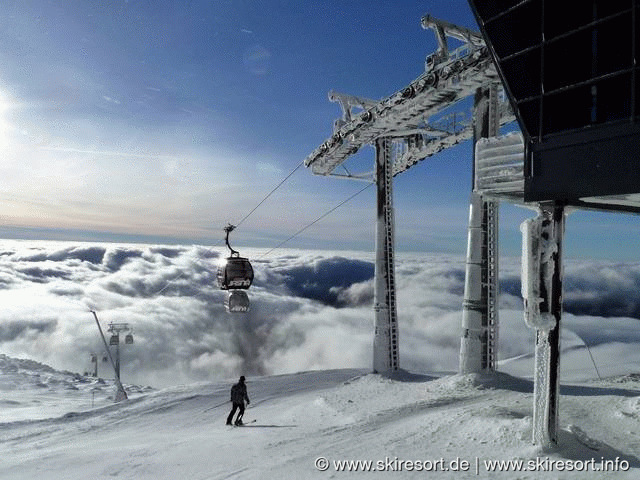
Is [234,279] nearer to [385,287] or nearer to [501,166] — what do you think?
[385,287]

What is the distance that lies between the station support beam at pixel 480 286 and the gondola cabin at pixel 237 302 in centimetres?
852

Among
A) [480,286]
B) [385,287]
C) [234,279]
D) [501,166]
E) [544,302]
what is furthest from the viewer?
[385,287]

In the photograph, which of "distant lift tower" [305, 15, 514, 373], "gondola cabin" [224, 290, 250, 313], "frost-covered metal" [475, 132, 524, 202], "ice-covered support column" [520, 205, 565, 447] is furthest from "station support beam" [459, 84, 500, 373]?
"gondola cabin" [224, 290, 250, 313]

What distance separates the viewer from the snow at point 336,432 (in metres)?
9.11

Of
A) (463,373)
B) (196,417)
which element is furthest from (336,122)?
(196,417)

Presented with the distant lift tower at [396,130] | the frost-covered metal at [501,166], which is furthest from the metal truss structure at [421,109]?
the frost-covered metal at [501,166]

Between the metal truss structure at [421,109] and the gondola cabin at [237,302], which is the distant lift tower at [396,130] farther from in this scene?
the gondola cabin at [237,302]

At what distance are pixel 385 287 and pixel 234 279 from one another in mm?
7335

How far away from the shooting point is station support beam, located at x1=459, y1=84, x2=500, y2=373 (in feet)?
56.2

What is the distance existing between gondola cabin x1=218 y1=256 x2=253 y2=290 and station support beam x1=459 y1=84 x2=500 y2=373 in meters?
8.54

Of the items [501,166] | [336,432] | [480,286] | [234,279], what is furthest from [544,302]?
[234,279]

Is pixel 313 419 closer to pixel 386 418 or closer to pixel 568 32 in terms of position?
pixel 386 418

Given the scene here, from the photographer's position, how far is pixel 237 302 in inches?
731

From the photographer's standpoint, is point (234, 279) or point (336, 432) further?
point (234, 279)
